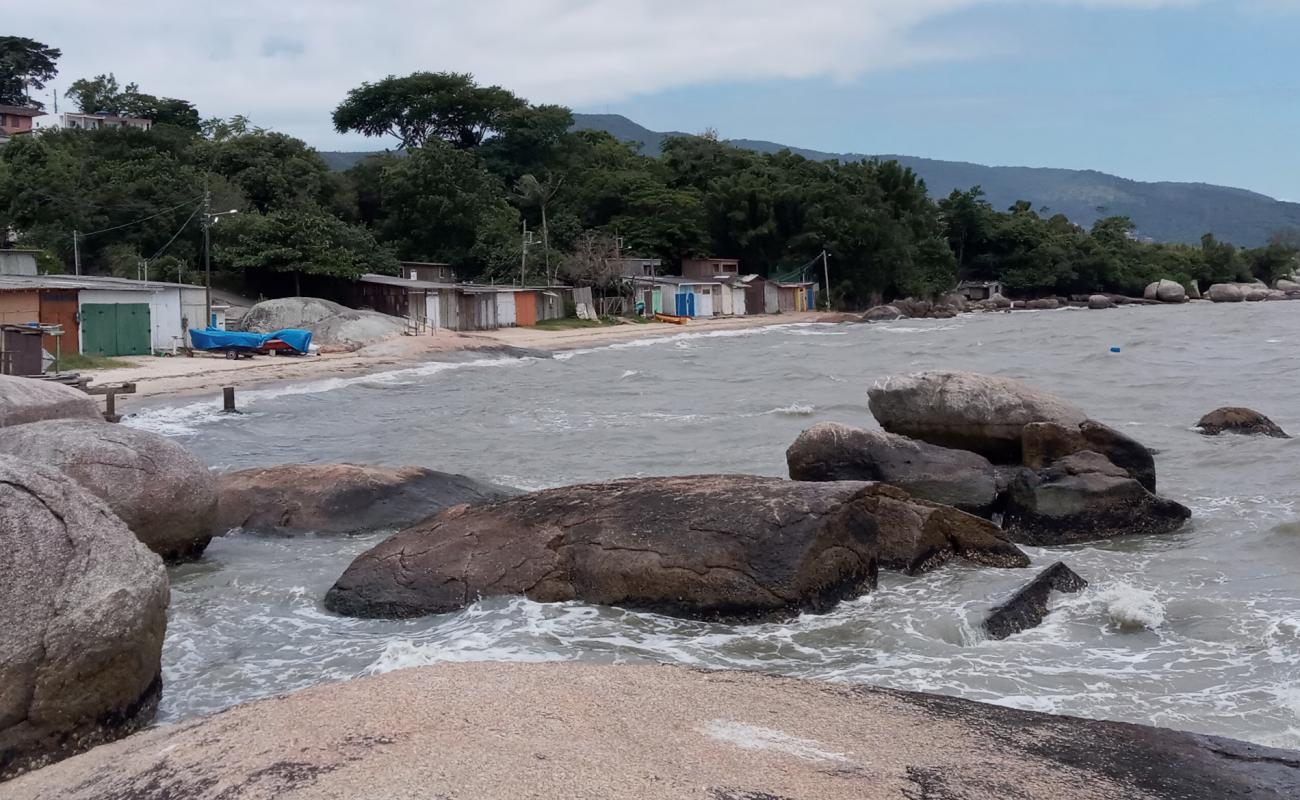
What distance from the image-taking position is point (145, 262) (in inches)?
1732

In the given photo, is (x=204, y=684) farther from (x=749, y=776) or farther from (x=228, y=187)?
(x=228, y=187)

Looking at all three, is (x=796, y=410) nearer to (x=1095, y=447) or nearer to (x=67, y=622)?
(x=1095, y=447)

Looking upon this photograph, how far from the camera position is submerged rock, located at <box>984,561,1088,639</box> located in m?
8.92

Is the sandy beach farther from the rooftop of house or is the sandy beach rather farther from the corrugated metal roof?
the rooftop of house

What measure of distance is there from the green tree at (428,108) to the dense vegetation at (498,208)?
0.45 ft

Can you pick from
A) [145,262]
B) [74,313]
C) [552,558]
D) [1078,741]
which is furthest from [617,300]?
[1078,741]

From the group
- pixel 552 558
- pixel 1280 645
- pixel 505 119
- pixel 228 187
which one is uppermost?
pixel 505 119

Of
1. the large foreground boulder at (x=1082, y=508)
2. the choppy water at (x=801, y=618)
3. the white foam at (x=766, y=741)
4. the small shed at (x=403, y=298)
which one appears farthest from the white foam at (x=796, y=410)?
the small shed at (x=403, y=298)

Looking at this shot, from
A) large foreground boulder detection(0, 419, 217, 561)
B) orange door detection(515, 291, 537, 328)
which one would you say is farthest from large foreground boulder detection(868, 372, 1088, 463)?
orange door detection(515, 291, 537, 328)

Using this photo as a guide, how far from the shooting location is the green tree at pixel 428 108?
75250 millimetres

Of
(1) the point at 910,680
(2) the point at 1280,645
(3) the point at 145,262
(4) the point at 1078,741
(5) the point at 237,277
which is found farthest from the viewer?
(5) the point at 237,277

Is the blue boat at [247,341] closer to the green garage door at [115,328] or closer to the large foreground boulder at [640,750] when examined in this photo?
the green garage door at [115,328]

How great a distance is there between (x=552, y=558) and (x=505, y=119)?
6849 centimetres

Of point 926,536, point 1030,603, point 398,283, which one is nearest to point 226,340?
point 398,283
